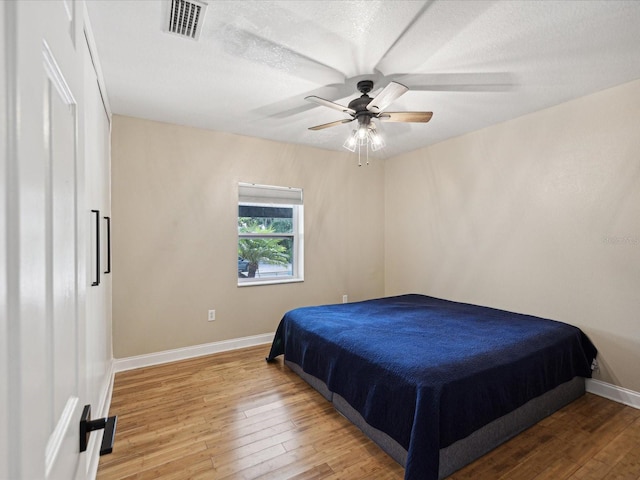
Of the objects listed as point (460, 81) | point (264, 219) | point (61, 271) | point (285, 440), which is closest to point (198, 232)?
point (264, 219)

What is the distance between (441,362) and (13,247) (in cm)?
213

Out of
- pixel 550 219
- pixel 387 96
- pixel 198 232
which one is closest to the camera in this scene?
pixel 387 96

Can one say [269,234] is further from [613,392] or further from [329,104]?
[613,392]

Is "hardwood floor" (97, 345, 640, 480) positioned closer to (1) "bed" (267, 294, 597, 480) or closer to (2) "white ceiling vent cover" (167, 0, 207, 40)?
(1) "bed" (267, 294, 597, 480)

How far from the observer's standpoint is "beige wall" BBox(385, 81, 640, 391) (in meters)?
2.65

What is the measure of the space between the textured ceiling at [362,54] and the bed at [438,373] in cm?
208

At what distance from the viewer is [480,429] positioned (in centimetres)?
199

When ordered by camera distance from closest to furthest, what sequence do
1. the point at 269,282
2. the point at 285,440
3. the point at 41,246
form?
the point at 41,246 → the point at 285,440 → the point at 269,282

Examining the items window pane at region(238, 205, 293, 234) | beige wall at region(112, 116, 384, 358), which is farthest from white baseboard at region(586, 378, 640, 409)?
window pane at region(238, 205, 293, 234)

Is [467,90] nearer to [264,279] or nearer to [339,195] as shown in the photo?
[339,195]

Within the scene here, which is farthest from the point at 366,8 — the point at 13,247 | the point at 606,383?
the point at 606,383

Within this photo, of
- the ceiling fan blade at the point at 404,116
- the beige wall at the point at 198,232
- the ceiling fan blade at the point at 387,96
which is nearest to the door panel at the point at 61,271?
the ceiling fan blade at the point at 387,96

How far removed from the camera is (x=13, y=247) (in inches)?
16.4

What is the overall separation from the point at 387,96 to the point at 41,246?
2256mm
